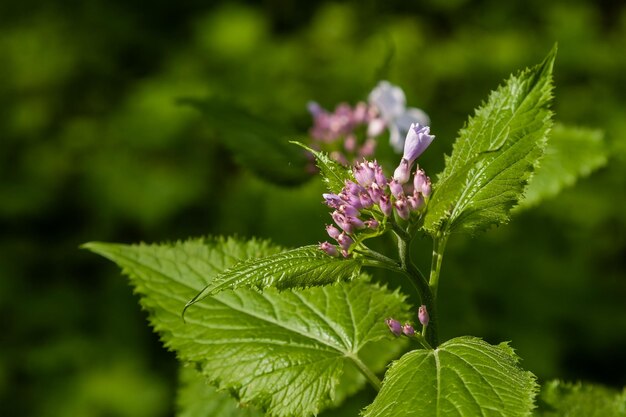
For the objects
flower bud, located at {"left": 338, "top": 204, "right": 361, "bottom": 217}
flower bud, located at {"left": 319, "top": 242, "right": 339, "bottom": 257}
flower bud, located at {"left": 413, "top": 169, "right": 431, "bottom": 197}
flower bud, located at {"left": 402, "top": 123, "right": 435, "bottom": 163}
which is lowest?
flower bud, located at {"left": 319, "top": 242, "right": 339, "bottom": 257}

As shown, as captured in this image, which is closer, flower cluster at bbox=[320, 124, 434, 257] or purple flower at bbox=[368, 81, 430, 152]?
flower cluster at bbox=[320, 124, 434, 257]

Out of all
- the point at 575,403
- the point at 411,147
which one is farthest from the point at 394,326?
the point at 575,403

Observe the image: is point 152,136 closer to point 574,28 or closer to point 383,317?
point 574,28

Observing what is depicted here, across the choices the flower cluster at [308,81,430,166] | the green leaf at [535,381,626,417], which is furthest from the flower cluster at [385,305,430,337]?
the flower cluster at [308,81,430,166]

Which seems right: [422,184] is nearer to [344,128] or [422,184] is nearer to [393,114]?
[393,114]

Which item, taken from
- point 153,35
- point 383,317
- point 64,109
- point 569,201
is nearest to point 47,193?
A: point 64,109

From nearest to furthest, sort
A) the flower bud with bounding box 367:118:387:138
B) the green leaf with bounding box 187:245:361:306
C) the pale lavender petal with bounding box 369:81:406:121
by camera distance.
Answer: the green leaf with bounding box 187:245:361:306 < the pale lavender petal with bounding box 369:81:406:121 < the flower bud with bounding box 367:118:387:138

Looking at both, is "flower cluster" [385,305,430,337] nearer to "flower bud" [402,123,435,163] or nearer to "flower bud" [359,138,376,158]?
"flower bud" [402,123,435,163]
